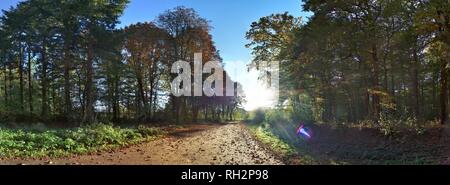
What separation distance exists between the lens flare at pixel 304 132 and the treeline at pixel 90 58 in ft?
52.4

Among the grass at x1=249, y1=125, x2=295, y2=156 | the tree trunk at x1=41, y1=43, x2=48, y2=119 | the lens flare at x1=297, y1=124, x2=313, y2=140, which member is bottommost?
the grass at x1=249, y1=125, x2=295, y2=156

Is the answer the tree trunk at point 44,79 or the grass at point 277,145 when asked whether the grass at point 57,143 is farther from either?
the tree trunk at point 44,79

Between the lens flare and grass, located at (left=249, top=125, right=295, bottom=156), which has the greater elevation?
the lens flare

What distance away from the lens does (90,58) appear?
109ft

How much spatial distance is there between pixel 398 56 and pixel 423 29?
6849 mm

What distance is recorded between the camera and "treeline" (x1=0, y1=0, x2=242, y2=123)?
3241 cm

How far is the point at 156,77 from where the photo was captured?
42.2 metres

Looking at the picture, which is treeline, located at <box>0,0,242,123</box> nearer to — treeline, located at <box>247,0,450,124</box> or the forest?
the forest

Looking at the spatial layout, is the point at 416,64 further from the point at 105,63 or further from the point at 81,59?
the point at 81,59

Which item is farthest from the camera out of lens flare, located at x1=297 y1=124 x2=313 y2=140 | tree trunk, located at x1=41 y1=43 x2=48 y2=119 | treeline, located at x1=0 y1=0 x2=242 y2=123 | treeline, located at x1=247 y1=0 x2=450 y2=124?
tree trunk, located at x1=41 y1=43 x2=48 y2=119

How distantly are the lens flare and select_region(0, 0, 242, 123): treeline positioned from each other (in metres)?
A: 16.0

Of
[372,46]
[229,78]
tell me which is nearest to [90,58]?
[372,46]

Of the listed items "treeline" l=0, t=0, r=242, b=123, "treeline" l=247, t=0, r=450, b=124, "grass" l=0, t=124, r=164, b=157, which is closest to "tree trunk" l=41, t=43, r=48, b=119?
"treeline" l=0, t=0, r=242, b=123

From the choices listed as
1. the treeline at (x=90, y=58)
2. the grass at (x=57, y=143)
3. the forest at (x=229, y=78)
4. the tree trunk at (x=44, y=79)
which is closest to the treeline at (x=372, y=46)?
the forest at (x=229, y=78)
